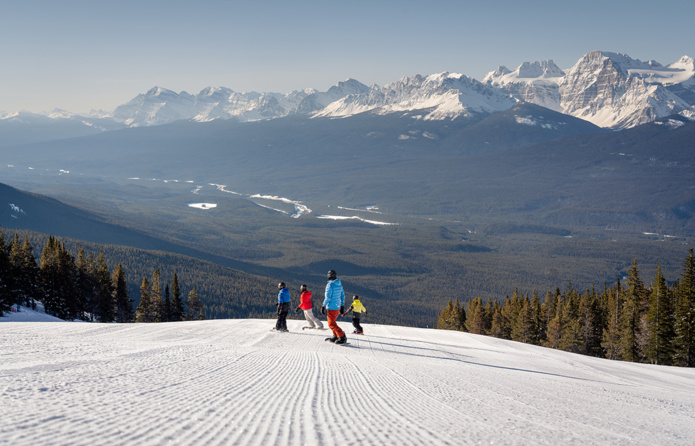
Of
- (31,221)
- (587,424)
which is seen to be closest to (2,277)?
(587,424)

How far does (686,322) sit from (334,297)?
1269 inches

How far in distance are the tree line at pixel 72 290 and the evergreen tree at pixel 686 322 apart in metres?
45.4

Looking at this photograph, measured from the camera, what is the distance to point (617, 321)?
Answer: 4559cm

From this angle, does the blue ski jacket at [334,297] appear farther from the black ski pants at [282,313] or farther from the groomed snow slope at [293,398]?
the black ski pants at [282,313]

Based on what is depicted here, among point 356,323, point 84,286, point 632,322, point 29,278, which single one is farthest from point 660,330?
point 29,278

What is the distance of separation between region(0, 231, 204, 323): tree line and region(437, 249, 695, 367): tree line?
117 ft

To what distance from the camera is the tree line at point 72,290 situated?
4444 cm

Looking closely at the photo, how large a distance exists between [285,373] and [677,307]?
36.9 meters

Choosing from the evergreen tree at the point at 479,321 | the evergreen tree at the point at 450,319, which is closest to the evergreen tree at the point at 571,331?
the evergreen tree at the point at 479,321

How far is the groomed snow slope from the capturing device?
5.98 m

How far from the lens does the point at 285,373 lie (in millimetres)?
10867

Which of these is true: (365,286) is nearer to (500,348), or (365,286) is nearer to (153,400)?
(500,348)

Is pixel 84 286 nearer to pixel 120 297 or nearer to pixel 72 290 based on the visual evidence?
pixel 72 290

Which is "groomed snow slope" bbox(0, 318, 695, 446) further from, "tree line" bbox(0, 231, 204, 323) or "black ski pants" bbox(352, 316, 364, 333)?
"tree line" bbox(0, 231, 204, 323)
